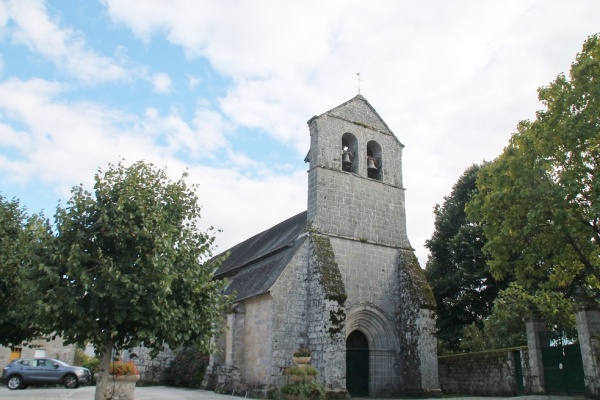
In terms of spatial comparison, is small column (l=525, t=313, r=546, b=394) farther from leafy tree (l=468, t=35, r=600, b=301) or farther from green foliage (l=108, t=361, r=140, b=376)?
green foliage (l=108, t=361, r=140, b=376)

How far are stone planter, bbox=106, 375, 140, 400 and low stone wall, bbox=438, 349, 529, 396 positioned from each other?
11.6m

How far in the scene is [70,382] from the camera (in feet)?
71.7

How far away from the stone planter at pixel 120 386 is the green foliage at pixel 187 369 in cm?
684

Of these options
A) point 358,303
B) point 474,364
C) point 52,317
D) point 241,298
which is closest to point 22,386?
point 241,298

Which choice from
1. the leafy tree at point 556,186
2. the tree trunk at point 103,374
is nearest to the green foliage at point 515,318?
the leafy tree at point 556,186

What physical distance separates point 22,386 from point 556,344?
20.5 meters

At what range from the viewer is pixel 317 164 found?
63.2ft

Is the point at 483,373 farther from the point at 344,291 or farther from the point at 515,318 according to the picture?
the point at 344,291

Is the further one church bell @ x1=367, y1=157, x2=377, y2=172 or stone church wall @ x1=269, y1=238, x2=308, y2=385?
church bell @ x1=367, y1=157, x2=377, y2=172

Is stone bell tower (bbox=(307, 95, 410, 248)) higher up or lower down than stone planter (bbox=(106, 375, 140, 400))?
higher up

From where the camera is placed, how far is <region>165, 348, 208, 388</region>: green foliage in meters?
21.7

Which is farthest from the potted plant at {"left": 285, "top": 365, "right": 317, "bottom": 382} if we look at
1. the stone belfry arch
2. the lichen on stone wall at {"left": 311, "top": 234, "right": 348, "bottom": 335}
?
the lichen on stone wall at {"left": 311, "top": 234, "right": 348, "bottom": 335}

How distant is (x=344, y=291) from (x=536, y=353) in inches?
236

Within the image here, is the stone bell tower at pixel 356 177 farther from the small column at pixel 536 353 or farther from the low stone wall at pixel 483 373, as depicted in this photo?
the small column at pixel 536 353
